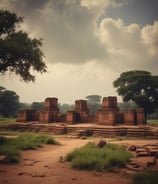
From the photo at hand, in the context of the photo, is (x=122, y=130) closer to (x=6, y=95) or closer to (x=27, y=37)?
(x=27, y=37)

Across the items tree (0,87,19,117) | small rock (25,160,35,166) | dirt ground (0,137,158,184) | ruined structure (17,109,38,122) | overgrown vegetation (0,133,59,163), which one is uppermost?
tree (0,87,19,117)

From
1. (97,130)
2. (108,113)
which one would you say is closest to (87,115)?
(108,113)

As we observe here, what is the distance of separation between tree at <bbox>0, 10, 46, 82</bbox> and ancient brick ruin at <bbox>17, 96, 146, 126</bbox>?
11.2 meters

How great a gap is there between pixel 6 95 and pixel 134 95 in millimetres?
35071

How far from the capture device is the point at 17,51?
1365 centimetres

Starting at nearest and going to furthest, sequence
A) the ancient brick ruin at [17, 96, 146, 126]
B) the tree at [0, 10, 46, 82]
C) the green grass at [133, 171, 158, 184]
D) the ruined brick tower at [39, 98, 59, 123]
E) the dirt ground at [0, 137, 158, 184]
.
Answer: the green grass at [133, 171, 158, 184] < the dirt ground at [0, 137, 158, 184] < the tree at [0, 10, 46, 82] < the ancient brick ruin at [17, 96, 146, 126] < the ruined brick tower at [39, 98, 59, 123]

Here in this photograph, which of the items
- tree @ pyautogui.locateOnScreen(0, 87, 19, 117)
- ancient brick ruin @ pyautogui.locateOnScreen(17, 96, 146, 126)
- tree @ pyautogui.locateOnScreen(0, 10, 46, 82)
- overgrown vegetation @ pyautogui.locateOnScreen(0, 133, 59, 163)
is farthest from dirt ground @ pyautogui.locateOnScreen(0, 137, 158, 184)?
tree @ pyautogui.locateOnScreen(0, 87, 19, 117)

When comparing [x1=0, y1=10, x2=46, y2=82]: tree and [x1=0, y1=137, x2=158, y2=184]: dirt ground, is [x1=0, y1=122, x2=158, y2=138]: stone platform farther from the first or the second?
[x1=0, y1=137, x2=158, y2=184]: dirt ground

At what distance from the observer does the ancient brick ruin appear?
2378 cm

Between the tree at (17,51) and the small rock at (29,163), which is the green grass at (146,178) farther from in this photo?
the tree at (17,51)

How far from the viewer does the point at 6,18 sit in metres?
14.8

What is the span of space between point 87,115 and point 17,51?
55.5ft

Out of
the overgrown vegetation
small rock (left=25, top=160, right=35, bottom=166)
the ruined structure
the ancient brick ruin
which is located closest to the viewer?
small rock (left=25, top=160, right=35, bottom=166)

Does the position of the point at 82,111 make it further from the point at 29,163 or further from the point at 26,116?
the point at 29,163
